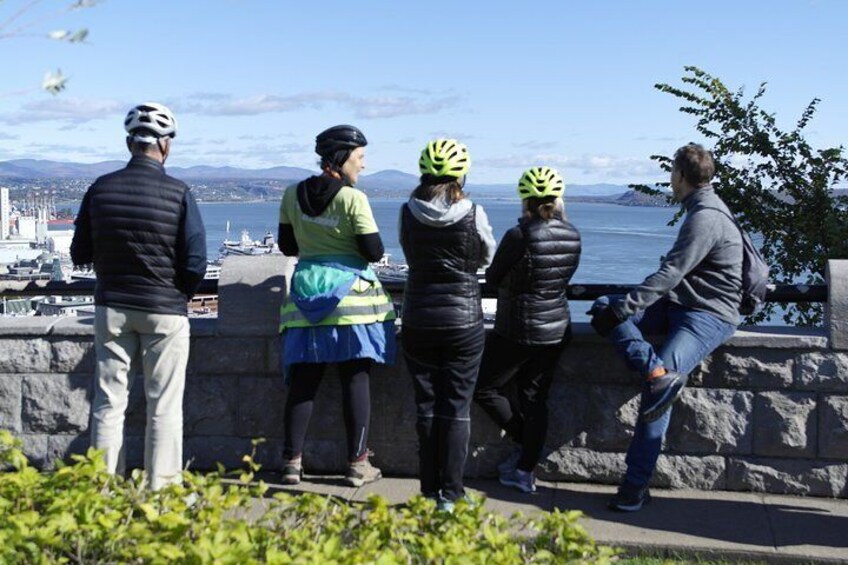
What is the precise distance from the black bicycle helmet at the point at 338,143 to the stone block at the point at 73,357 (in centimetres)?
181

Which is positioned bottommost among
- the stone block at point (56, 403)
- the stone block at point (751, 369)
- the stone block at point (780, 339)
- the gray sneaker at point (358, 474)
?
the gray sneaker at point (358, 474)

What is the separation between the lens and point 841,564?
495 cm

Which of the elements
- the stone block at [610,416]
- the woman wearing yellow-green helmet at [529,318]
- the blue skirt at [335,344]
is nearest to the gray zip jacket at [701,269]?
the woman wearing yellow-green helmet at [529,318]

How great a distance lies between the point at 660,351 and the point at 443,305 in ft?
3.69

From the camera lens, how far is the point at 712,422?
19.5 feet

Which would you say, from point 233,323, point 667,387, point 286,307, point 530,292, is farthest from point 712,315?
point 233,323

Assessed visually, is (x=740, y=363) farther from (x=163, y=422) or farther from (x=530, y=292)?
(x=163, y=422)

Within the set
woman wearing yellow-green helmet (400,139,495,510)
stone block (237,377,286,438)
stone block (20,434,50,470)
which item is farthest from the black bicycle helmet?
stone block (20,434,50,470)

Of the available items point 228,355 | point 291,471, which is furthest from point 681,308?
point 228,355

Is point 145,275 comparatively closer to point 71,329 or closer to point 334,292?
point 334,292

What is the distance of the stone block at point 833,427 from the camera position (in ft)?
19.0

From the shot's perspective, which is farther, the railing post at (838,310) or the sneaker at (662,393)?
the railing post at (838,310)

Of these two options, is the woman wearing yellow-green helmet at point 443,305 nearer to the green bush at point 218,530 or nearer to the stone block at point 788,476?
the stone block at point 788,476

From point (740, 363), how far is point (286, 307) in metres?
2.35
